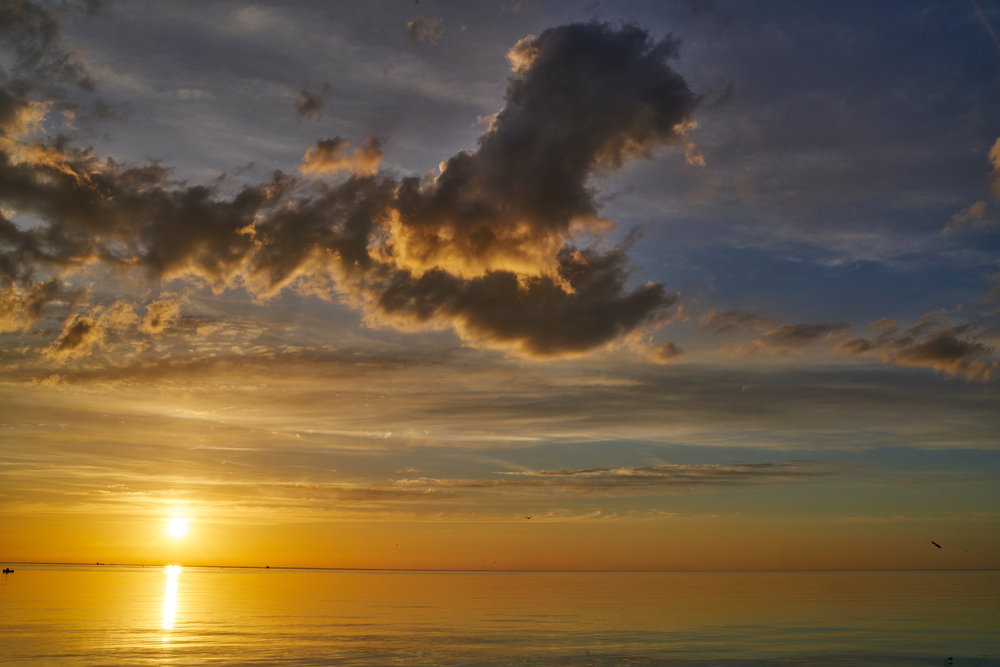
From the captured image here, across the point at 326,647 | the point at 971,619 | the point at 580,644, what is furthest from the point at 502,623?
the point at 971,619

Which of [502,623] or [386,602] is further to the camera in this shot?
[386,602]

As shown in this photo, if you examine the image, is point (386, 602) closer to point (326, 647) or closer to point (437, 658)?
point (326, 647)

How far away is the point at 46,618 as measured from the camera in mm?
65562

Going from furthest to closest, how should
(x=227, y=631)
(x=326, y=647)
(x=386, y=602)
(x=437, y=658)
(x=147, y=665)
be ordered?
1. (x=386, y=602)
2. (x=227, y=631)
3. (x=326, y=647)
4. (x=437, y=658)
5. (x=147, y=665)

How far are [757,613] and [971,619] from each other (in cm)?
2010

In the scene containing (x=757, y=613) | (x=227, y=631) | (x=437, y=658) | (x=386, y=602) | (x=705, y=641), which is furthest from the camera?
(x=386, y=602)

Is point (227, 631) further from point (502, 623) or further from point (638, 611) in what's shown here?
point (638, 611)

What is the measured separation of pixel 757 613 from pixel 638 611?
512 inches

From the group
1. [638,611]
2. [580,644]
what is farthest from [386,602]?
[580,644]

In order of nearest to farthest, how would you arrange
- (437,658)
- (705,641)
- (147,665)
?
(147,665) < (437,658) < (705,641)

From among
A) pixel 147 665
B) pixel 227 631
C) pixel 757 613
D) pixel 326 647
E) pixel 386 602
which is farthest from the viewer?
pixel 386 602

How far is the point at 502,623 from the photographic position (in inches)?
2569

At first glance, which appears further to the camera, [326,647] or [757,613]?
[757,613]

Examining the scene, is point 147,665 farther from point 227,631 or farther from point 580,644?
point 580,644
